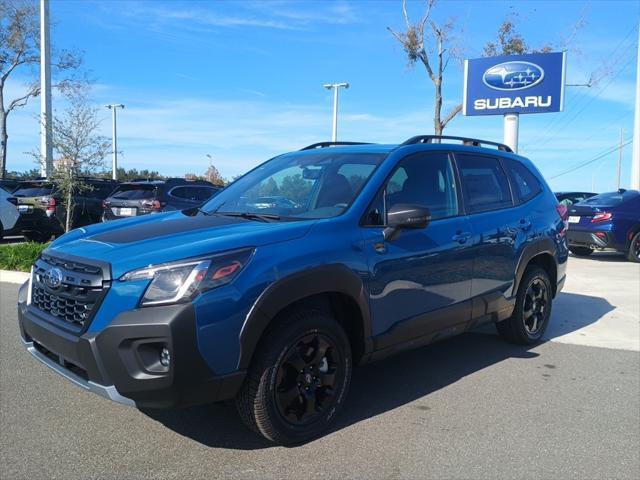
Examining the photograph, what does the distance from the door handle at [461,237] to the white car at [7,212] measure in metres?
11.7

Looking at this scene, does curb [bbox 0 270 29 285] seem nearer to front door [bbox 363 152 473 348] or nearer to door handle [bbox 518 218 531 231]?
front door [bbox 363 152 473 348]

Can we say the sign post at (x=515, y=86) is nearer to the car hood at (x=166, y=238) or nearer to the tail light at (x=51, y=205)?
the tail light at (x=51, y=205)

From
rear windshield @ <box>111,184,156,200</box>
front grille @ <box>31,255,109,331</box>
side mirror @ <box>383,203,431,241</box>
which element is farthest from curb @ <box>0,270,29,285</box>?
side mirror @ <box>383,203,431,241</box>

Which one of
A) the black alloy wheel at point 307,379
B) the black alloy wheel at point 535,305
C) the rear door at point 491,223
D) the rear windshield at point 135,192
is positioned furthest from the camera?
the rear windshield at point 135,192

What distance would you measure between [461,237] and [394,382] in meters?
1.30

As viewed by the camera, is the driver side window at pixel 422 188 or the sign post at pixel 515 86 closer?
the driver side window at pixel 422 188

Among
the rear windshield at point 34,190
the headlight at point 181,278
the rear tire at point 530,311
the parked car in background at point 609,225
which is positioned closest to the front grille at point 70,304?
the headlight at point 181,278

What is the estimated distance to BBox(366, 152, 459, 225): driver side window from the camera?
391 cm

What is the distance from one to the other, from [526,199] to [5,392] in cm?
483

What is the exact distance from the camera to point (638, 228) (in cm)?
1209

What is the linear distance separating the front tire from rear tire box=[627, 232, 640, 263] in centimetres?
1074

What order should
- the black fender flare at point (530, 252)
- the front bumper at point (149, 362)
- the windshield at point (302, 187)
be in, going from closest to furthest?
the front bumper at point (149, 362), the windshield at point (302, 187), the black fender flare at point (530, 252)

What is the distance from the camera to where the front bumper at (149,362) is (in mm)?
2773

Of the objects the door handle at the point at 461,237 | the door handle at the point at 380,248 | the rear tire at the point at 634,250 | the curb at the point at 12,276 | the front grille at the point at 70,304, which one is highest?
the door handle at the point at 461,237
